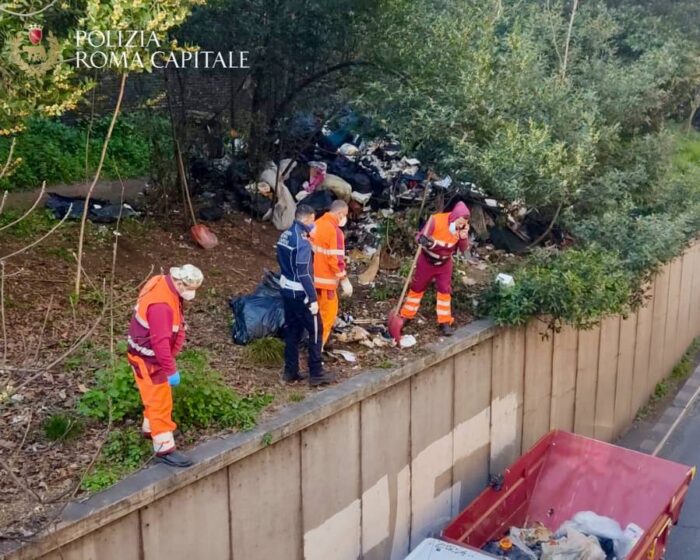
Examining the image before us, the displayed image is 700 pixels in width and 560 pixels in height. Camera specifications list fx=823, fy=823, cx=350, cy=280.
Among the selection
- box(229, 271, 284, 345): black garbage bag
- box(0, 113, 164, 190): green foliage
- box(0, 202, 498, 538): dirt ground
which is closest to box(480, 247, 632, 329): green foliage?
box(0, 202, 498, 538): dirt ground

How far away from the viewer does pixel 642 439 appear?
1312 cm

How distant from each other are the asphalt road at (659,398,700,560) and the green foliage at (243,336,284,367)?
5.40 m

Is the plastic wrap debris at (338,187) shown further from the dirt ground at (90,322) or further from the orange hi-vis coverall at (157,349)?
the orange hi-vis coverall at (157,349)

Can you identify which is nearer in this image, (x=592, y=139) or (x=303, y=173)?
(x=592, y=139)

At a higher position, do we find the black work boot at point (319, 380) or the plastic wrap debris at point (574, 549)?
the black work boot at point (319, 380)

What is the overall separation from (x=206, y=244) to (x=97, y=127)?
455 centimetres

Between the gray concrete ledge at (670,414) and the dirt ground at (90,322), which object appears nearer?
the dirt ground at (90,322)

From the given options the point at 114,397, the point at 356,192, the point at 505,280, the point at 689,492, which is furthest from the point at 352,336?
the point at 689,492

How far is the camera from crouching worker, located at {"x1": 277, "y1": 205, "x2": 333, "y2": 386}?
7051mm

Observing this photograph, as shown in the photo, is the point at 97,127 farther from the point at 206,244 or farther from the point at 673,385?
the point at 673,385

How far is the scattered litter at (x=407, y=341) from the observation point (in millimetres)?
8469

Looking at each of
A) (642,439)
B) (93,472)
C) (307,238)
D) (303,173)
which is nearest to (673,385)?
(642,439)

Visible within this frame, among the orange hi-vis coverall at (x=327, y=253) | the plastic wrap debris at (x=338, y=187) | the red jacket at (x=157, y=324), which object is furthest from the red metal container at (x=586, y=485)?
the plastic wrap debris at (x=338, y=187)

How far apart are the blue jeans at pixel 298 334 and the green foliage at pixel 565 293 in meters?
2.76
